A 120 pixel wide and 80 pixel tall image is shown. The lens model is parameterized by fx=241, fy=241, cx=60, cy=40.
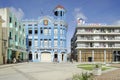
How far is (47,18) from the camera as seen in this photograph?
86.3m

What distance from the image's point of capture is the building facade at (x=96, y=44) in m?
84.9

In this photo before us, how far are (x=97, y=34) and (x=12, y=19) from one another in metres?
36.2

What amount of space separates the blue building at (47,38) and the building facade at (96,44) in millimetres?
5723

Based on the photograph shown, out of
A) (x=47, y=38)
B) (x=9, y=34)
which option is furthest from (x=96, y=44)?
(x=9, y=34)

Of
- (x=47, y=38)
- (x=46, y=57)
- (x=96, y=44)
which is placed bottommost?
(x=46, y=57)

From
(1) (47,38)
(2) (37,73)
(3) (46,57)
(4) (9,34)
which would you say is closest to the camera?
(2) (37,73)

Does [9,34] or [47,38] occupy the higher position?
[9,34]

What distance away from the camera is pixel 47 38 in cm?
8544

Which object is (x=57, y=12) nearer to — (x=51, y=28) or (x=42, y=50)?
(x=51, y=28)

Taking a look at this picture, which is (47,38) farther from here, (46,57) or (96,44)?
(96,44)

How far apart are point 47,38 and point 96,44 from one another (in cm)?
1749

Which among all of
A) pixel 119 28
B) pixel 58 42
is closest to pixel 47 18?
pixel 58 42

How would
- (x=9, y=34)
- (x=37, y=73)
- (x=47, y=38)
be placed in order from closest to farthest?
(x=37, y=73) → (x=9, y=34) → (x=47, y=38)

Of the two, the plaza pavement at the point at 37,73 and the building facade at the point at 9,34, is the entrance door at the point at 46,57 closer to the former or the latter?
the building facade at the point at 9,34
